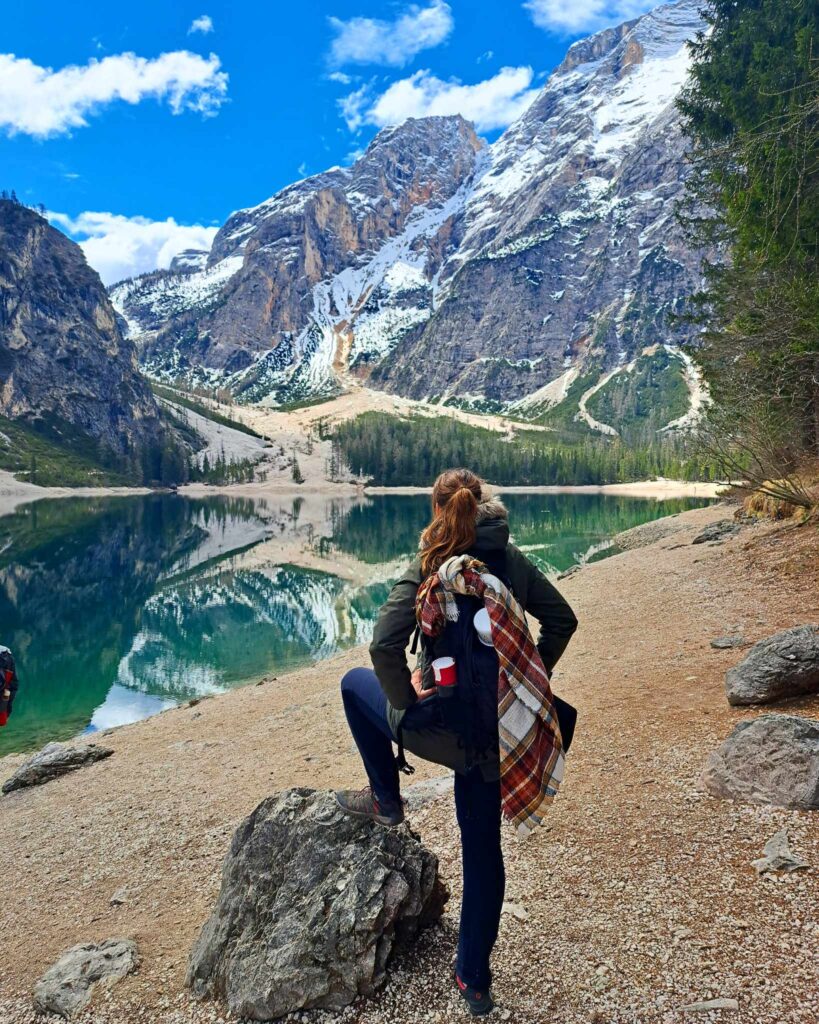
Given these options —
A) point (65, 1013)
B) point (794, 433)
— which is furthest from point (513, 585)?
point (794, 433)

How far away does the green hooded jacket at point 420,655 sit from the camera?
352 centimetres

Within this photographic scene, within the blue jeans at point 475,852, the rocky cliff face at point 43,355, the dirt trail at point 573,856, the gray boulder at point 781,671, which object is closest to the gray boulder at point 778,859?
the dirt trail at point 573,856

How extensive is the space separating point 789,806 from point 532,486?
158m

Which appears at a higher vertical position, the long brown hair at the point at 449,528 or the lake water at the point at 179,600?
the long brown hair at the point at 449,528

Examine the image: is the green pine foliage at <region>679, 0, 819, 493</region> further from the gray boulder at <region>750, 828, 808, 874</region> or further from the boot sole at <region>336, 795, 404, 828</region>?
the boot sole at <region>336, 795, 404, 828</region>

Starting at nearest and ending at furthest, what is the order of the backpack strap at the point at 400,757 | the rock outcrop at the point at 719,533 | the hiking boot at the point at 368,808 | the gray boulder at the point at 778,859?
the backpack strap at the point at 400,757 < the hiking boot at the point at 368,808 < the gray boulder at the point at 778,859 < the rock outcrop at the point at 719,533

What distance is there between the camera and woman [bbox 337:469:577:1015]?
11.6ft

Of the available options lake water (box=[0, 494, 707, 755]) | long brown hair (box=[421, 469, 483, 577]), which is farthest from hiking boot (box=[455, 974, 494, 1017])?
lake water (box=[0, 494, 707, 755])

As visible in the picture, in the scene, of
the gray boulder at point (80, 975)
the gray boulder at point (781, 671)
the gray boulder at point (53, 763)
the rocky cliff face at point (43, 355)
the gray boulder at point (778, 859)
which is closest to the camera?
the gray boulder at point (778, 859)

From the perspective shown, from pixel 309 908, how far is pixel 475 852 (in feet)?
4.33

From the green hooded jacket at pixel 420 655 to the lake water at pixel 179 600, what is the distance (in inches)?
690

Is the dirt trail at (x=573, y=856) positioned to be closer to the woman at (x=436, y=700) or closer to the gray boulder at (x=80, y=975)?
the gray boulder at (x=80, y=975)

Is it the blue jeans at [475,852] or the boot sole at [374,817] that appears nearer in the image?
the blue jeans at [475,852]

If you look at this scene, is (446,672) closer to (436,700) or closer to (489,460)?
(436,700)
